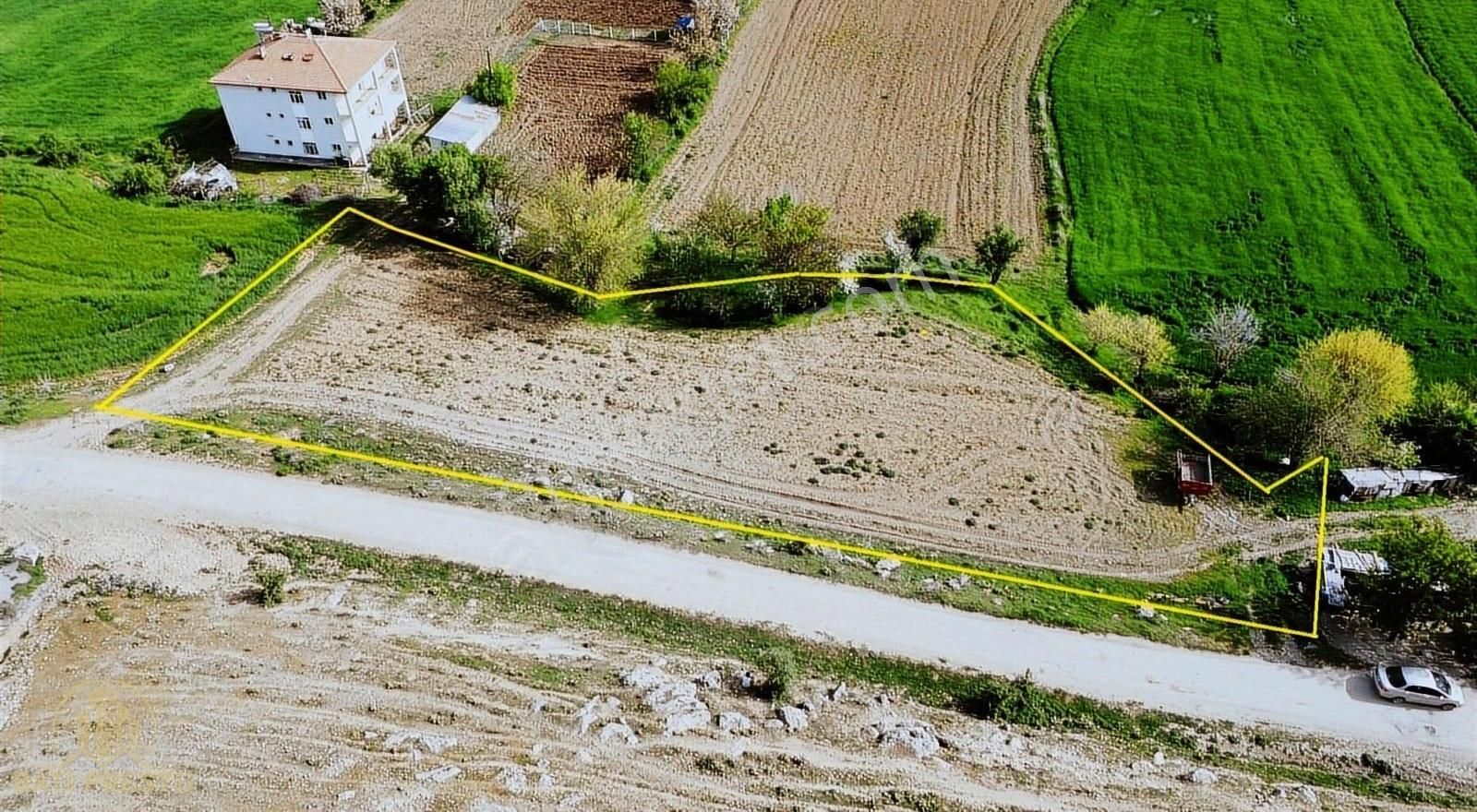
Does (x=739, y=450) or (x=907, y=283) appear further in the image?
(x=907, y=283)

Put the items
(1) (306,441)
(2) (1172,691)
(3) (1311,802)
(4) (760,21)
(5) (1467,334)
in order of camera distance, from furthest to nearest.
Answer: (4) (760,21) → (5) (1467,334) → (1) (306,441) → (2) (1172,691) → (3) (1311,802)

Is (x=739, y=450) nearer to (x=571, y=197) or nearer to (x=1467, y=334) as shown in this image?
(x=571, y=197)

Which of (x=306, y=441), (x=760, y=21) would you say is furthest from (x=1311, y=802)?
(x=760, y=21)

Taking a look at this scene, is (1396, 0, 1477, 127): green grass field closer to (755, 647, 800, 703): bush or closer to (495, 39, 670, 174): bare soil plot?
(495, 39, 670, 174): bare soil plot

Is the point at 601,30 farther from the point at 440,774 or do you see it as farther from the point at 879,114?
the point at 440,774

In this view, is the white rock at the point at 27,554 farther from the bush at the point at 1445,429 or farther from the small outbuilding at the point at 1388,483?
the bush at the point at 1445,429

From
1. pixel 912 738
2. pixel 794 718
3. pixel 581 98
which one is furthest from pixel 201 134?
pixel 912 738
